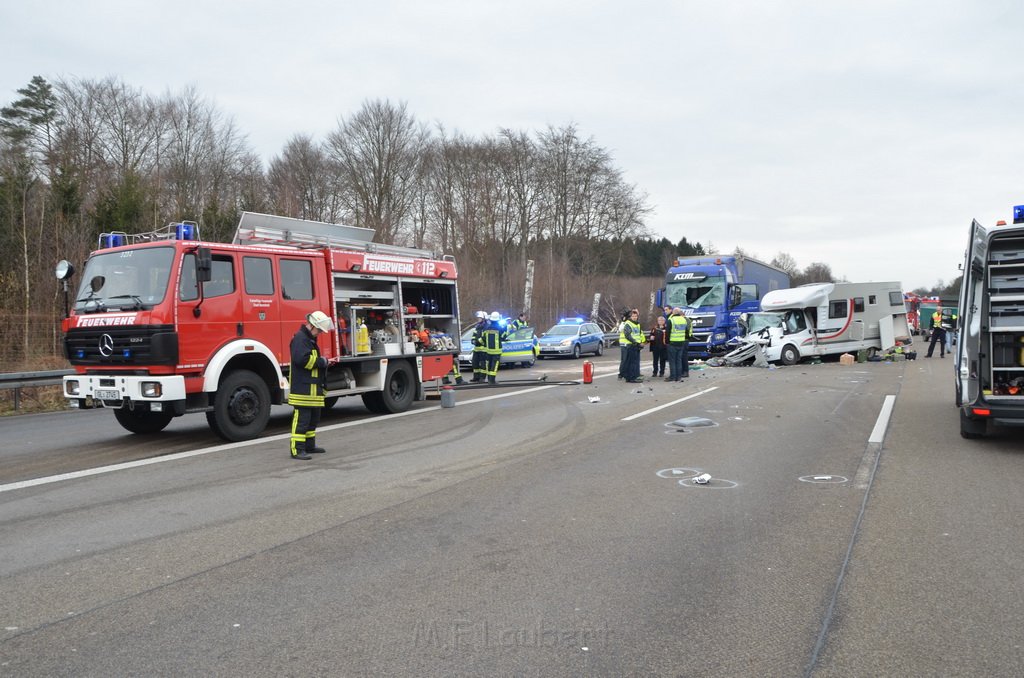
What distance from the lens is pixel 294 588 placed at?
15.4ft

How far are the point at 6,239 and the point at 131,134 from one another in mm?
17565

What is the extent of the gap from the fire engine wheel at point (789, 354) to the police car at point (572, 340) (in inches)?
352

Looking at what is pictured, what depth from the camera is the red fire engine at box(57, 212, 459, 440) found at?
954 centimetres

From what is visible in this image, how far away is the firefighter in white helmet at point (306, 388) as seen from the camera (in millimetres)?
9078

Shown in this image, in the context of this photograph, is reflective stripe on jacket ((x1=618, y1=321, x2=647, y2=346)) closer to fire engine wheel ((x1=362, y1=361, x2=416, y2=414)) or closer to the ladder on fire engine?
fire engine wheel ((x1=362, y1=361, x2=416, y2=414))

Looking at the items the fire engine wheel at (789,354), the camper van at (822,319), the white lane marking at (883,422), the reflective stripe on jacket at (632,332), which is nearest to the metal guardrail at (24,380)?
the reflective stripe on jacket at (632,332)

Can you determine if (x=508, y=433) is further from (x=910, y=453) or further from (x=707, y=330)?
(x=707, y=330)

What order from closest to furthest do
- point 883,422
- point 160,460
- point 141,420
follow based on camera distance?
1. point 160,460
2. point 141,420
3. point 883,422

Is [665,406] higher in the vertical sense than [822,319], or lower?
lower

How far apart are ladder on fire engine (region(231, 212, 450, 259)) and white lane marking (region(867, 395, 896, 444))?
8.27 metres

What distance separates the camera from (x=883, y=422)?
11.7 m

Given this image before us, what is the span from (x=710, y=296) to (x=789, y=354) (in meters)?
3.98

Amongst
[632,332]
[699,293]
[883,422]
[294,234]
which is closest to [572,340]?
[699,293]

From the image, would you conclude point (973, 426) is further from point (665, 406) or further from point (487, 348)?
point (487, 348)
